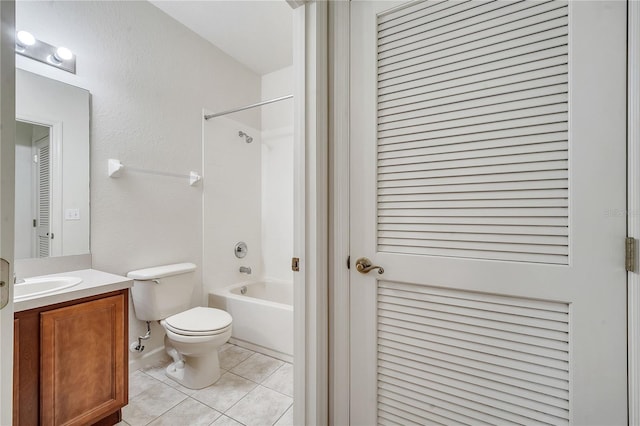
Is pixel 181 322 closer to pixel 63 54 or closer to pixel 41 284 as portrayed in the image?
pixel 41 284

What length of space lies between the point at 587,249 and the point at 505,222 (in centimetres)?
22

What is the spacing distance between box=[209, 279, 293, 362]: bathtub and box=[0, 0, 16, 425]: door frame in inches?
66.6

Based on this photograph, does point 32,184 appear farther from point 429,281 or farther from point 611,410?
point 611,410

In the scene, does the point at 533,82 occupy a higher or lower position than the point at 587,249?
higher

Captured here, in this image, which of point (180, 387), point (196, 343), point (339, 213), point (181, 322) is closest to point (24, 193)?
point (181, 322)

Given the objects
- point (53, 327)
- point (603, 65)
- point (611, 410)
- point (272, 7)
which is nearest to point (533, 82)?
point (603, 65)

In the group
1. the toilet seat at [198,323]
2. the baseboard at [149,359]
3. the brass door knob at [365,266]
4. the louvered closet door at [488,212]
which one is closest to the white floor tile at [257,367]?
the toilet seat at [198,323]

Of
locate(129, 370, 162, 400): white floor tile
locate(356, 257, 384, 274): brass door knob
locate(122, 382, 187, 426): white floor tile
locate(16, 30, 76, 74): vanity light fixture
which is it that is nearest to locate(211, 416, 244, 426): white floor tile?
locate(122, 382, 187, 426): white floor tile

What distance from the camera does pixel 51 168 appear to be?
60.8 inches

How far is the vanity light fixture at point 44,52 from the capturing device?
143 centimetres

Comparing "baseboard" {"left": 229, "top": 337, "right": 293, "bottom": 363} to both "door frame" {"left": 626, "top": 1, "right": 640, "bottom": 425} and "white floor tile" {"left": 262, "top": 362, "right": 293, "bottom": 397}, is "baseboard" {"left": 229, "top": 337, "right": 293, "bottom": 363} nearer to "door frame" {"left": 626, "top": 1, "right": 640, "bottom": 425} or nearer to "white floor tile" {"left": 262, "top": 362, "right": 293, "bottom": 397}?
"white floor tile" {"left": 262, "top": 362, "right": 293, "bottom": 397}

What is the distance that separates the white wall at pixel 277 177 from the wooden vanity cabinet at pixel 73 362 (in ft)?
5.33

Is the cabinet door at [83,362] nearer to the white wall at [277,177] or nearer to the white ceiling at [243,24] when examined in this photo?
the white wall at [277,177]

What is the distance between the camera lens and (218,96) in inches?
101
